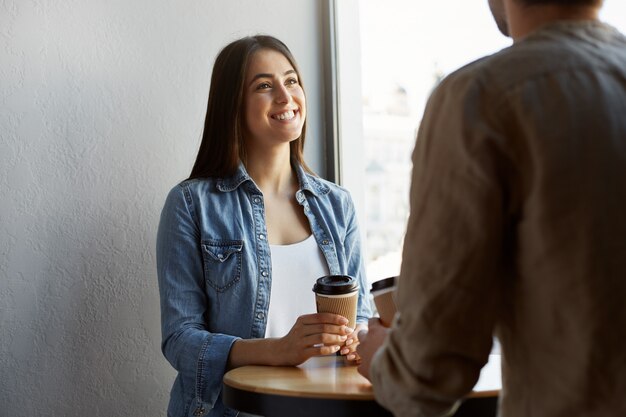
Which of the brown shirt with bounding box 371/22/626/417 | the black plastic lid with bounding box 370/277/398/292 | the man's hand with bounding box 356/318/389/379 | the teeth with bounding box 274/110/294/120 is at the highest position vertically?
the teeth with bounding box 274/110/294/120

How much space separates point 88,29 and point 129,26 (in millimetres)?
135

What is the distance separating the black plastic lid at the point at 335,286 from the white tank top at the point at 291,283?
0.38m

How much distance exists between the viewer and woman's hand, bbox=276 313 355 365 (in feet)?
5.88

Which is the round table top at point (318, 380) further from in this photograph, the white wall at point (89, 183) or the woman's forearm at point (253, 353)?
the white wall at point (89, 183)

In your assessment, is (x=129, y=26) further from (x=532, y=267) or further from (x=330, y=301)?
(x=532, y=267)

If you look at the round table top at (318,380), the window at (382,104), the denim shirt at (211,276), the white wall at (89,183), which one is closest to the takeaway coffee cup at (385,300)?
the round table top at (318,380)

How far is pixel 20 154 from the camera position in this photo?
7.38 feet

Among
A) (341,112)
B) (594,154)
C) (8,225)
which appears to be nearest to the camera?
(594,154)

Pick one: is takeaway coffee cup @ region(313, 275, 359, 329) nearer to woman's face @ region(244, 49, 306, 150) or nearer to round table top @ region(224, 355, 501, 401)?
round table top @ region(224, 355, 501, 401)

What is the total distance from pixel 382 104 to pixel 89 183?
1159mm

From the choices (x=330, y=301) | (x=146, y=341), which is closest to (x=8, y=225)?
(x=146, y=341)

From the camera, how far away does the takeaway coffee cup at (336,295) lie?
179 cm

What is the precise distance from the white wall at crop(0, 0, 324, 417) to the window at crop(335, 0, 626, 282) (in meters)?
0.64

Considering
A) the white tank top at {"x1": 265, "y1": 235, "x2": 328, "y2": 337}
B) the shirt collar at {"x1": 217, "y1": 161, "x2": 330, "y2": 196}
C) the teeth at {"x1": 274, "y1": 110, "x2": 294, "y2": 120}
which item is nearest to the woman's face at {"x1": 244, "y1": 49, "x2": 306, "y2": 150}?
the teeth at {"x1": 274, "y1": 110, "x2": 294, "y2": 120}
